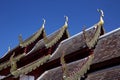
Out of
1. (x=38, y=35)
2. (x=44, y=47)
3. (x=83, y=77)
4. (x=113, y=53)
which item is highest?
(x=38, y=35)

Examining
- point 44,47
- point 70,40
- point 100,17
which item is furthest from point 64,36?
point 100,17

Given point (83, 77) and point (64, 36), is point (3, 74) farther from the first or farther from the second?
point (83, 77)

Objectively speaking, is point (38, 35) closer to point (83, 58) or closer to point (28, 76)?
point (28, 76)

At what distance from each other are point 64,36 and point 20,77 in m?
4.64

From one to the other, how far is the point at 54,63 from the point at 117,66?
190 inches

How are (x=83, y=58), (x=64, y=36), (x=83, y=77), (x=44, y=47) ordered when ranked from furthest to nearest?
(x=64, y=36), (x=44, y=47), (x=83, y=58), (x=83, y=77)

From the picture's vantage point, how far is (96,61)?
11.9m

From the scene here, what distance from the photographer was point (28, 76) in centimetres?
1490

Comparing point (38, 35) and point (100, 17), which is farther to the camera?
point (38, 35)

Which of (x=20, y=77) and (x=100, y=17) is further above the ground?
(x=100, y=17)

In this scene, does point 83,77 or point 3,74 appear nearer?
point 83,77

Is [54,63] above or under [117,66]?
above

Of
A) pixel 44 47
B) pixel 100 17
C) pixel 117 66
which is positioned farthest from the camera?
pixel 44 47

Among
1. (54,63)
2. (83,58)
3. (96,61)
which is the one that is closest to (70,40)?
(54,63)
